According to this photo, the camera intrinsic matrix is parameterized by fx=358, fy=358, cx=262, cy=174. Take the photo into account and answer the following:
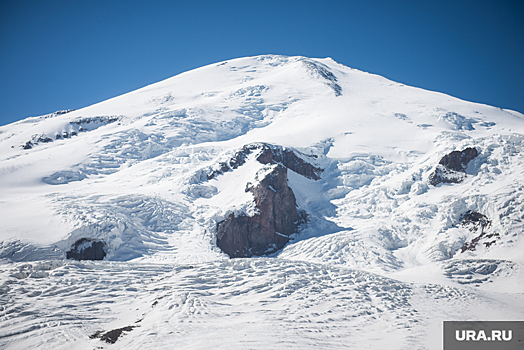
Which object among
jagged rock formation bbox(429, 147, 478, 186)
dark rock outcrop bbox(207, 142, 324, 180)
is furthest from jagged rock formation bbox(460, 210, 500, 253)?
dark rock outcrop bbox(207, 142, 324, 180)

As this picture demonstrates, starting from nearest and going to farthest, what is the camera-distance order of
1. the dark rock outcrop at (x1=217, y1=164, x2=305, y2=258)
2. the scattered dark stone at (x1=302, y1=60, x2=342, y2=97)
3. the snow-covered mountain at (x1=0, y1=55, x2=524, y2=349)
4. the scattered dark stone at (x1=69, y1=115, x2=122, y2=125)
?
the snow-covered mountain at (x1=0, y1=55, x2=524, y2=349), the dark rock outcrop at (x1=217, y1=164, x2=305, y2=258), the scattered dark stone at (x1=69, y1=115, x2=122, y2=125), the scattered dark stone at (x1=302, y1=60, x2=342, y2=97)

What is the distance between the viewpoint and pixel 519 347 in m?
14.1

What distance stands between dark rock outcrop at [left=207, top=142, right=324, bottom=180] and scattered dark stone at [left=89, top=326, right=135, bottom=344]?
106 ft

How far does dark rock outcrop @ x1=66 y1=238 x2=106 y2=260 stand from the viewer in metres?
30.3

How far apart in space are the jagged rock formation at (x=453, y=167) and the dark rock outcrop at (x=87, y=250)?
Answer: 1440 inches

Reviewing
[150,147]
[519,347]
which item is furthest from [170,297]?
[150,147]

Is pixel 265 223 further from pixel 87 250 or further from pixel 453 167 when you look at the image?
pixel 453 167

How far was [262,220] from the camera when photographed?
38.9 m

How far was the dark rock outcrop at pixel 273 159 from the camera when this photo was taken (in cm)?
4816

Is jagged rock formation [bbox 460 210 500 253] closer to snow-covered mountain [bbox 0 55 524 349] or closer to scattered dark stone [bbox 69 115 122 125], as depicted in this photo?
snow-covered mountain [bbox 0 55 524 349]

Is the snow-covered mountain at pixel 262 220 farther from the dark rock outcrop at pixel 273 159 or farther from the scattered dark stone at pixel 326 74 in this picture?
the scattered dark stone at pixel 326 74

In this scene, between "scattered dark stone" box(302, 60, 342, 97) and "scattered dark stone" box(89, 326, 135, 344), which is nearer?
"scattered dark stone" box(89, 326, 135, 344)

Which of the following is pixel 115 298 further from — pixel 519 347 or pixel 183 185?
pixel 183 185

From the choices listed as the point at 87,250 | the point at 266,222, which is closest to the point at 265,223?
the point at 266,222
